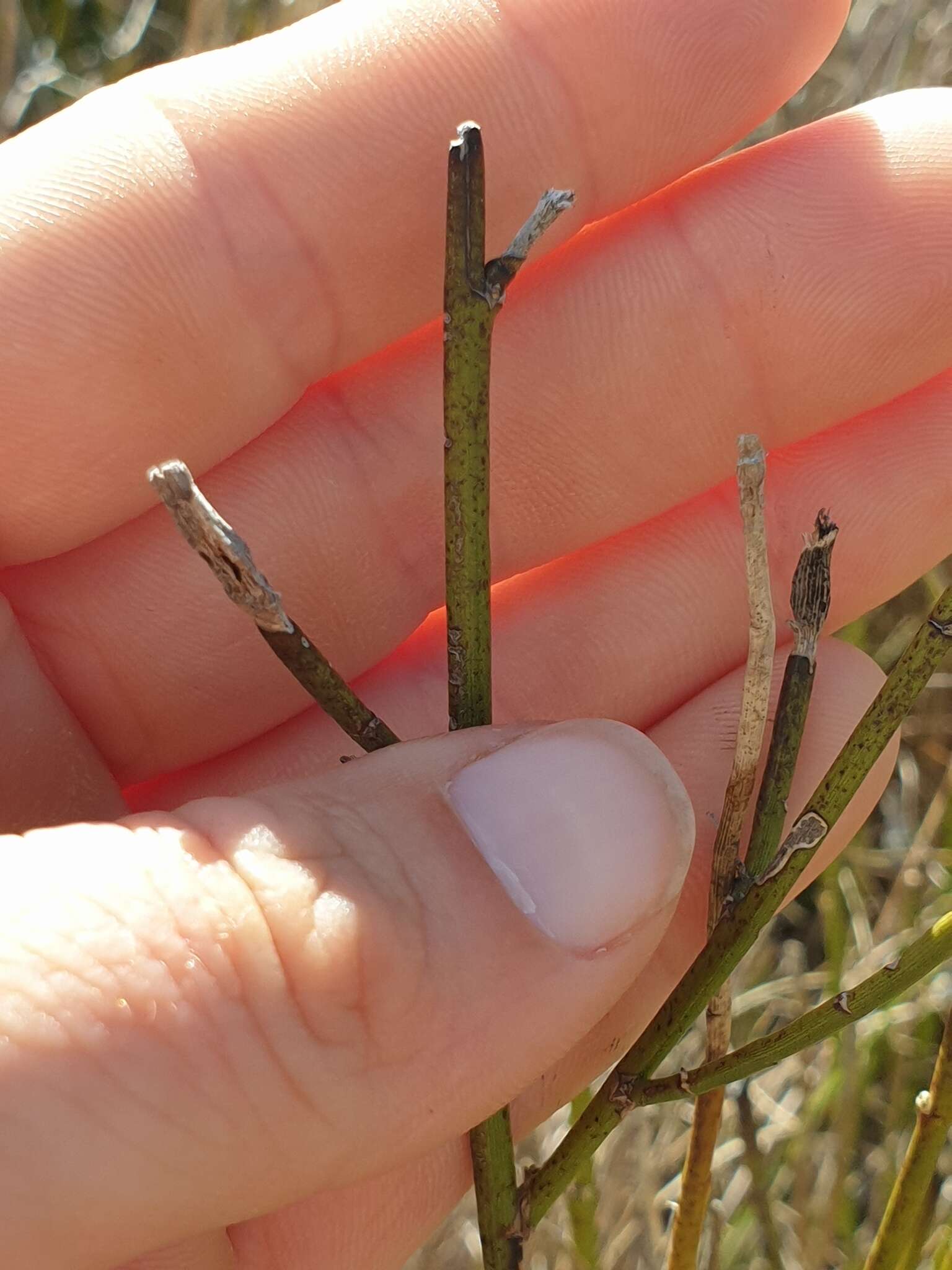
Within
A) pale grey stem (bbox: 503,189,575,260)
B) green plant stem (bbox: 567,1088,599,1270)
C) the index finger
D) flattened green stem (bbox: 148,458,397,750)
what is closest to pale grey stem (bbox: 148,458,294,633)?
flattened green stem (bbox: 148,458,397,750)

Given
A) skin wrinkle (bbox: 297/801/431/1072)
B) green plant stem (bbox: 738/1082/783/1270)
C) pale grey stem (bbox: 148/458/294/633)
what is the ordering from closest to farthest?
pale grey stem (bbox: 148/458/294/633), skin wrinkle (bbox: 297/801/431/1072), green plant stem (bbox: 738/1082/783/1270)

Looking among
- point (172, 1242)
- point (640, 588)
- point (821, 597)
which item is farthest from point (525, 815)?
point (640, 588)

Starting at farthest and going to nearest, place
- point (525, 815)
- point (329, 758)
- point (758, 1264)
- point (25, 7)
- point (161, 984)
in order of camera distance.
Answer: point (25, 7) → point (758, 1264) → point (329, 758) → point (525, 815) → point (161, 984)

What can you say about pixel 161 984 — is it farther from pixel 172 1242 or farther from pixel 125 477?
pixel 125 477

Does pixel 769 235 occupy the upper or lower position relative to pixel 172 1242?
upper

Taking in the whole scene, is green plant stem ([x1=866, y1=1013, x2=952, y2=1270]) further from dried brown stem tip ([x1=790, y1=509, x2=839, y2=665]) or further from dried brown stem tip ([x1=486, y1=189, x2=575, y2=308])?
dried brown stem tip ([x1=486, y1=189, x2=575, y2=308])

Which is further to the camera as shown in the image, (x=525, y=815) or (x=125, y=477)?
(x=125, y=477)

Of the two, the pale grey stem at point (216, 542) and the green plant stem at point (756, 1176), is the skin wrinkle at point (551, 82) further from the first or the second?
the green plant stem at point (756, 1176)

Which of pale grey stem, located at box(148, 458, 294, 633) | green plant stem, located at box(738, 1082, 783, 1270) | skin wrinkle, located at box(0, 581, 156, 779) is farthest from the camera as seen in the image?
skin wrinkle, located at box(0, 581, 156, 779)

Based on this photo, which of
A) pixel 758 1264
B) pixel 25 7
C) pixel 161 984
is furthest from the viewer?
pixel 25 7
